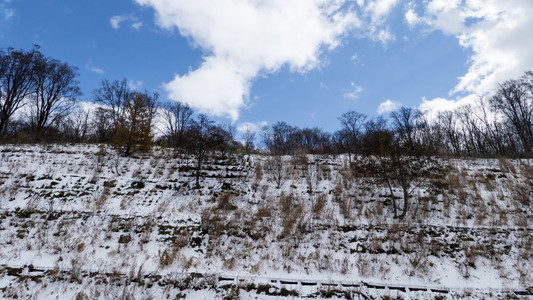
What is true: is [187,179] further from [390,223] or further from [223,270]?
[390,223]

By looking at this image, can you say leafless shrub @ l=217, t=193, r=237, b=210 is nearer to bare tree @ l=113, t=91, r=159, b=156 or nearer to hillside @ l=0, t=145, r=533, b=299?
hillside @ l=0, t=145, r=533, b=299

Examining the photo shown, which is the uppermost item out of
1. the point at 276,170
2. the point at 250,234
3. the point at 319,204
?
the point at 276,170

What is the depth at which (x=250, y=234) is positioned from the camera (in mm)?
7812

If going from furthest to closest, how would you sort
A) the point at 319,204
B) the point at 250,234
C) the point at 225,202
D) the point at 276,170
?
the point at 276,170 < the point at 225,202 < the point at 319,204 < the point at 250,234

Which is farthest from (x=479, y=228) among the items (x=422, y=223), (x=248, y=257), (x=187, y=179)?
(x=187, y=179)

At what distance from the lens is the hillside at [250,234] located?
5496 millimetres

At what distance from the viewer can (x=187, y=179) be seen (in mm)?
12156

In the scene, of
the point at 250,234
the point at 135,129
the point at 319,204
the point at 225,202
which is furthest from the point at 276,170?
the point at 135,129

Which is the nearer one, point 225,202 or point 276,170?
point 225,202

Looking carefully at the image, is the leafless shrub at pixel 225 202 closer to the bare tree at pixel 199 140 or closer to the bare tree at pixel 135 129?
the bare tree at pixel 199 140

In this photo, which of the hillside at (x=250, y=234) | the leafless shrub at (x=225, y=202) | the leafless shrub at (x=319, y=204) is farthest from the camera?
the leafless shrub at (x=225, y=202)

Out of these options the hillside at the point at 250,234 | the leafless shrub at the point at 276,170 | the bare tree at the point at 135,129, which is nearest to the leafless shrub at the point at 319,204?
the hillside at the point at 250,234

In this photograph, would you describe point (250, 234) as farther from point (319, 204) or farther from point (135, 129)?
point (135, 129)

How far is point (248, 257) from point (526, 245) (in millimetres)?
9122
